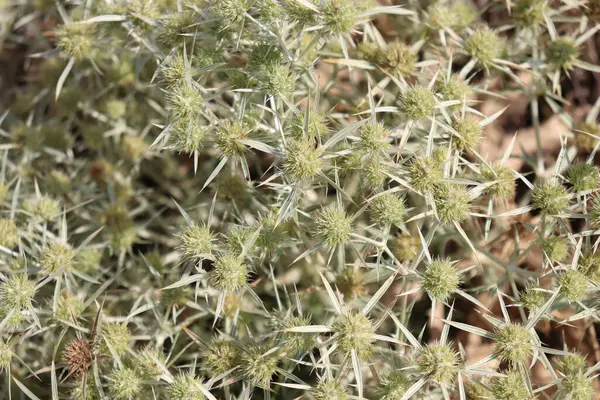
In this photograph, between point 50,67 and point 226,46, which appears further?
point 50,67

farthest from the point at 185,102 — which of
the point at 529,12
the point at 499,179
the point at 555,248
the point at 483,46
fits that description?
the point at 529,12

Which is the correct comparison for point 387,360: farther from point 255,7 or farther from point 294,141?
point 255,7

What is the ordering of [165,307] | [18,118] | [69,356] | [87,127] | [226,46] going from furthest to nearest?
[18,118] < [87,127] < [165,307] < [226,46] < [69,356]

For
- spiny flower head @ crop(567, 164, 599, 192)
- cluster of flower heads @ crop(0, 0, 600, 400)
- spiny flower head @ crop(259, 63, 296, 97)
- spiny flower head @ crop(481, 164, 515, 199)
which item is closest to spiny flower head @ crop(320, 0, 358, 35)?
cluster of flower heads @ crop(0, 0, 600, 400)

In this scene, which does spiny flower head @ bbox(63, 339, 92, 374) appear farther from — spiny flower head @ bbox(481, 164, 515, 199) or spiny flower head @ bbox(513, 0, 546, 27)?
spiny flower head @ bbox(513, 0, 546, 27)

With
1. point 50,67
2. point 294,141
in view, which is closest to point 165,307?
point 294,141

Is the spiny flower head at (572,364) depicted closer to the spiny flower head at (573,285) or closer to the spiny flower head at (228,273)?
the spiny flower head at (573,285)
